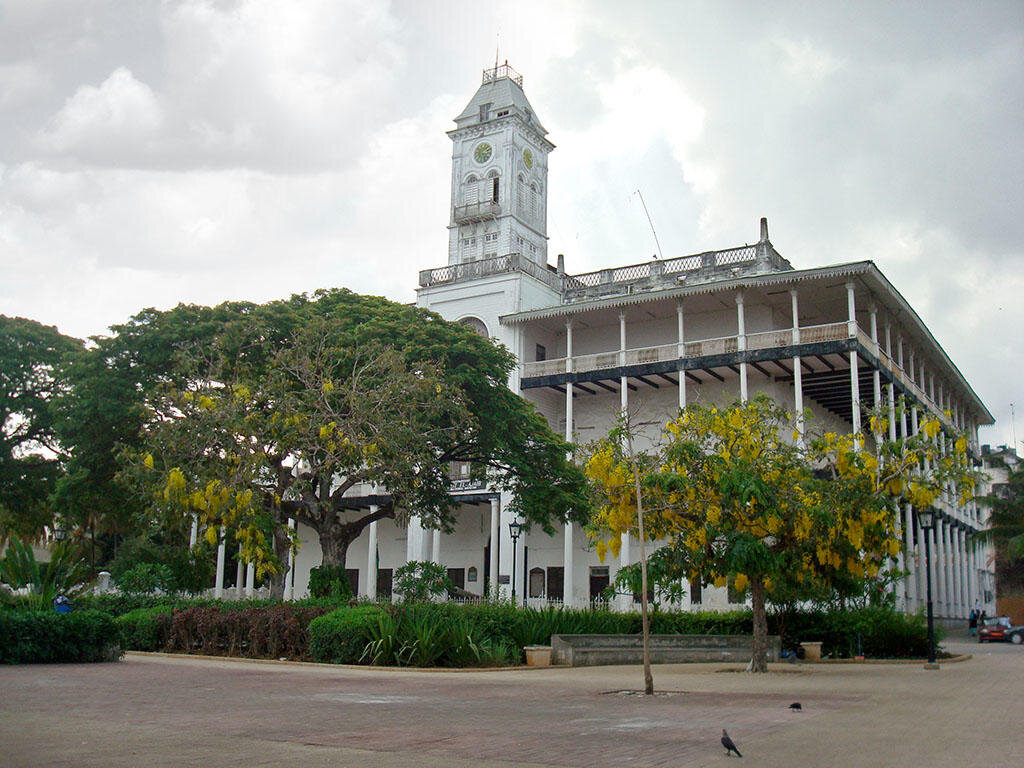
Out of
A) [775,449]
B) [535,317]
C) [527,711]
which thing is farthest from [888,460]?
[535,317]

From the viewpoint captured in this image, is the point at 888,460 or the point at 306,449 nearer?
the point at 888,460

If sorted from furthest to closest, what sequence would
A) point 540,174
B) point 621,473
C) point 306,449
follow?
point 540,174 < point 306,449 < point 621,473

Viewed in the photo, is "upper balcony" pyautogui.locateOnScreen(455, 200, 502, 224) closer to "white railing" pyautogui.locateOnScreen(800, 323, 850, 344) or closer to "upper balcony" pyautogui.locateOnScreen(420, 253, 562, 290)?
"upper balcony" pyautogui.locateOnScreen(420, 253, 562, 290)

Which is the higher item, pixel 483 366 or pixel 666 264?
pixel 666 264

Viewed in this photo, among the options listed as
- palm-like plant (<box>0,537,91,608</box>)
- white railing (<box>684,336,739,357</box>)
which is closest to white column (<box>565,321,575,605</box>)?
white railing (<box>684,336,739,357</box>)

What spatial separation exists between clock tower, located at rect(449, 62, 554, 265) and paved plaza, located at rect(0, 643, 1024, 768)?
29534 millimetres

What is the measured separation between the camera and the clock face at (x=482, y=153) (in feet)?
143

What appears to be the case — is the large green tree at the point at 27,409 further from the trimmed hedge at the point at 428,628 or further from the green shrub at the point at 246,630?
the green shrub at the point at 246,630

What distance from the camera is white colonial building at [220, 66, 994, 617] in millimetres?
32406

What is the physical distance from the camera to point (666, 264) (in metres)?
37.2

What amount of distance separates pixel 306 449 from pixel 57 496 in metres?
12.9

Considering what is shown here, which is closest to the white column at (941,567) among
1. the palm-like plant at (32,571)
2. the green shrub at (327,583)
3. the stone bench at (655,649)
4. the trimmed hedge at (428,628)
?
the trimmed hedge at (428,628)

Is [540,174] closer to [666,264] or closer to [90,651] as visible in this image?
[666,264]

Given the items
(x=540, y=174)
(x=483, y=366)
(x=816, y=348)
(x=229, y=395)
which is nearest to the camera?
(x=229, y=395)
